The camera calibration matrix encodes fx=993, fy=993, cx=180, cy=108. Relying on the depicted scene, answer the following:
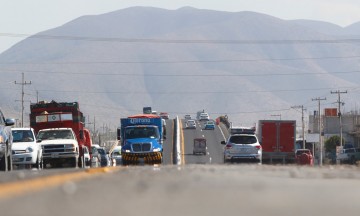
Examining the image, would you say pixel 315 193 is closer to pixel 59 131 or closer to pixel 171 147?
pixel 59 131

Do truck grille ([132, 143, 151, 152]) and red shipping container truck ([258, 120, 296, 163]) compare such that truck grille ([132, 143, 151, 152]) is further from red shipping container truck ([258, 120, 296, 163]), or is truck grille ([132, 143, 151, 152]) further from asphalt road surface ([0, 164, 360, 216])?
asphalt road surface ([0, 164, 360, 216])

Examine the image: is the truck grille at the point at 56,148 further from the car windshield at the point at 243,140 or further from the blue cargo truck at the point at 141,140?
the car windshield at the point at 243,140

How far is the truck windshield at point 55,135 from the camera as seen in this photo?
43.7m

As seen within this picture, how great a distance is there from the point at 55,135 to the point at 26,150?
6270 millimetres

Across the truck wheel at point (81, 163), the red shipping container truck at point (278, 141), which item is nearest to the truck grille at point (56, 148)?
the truck wheel at point (81, 163)

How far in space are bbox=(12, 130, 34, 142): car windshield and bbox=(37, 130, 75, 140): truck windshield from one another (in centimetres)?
387

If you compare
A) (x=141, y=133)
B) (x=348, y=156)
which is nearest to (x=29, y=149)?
(x=141, y=133)

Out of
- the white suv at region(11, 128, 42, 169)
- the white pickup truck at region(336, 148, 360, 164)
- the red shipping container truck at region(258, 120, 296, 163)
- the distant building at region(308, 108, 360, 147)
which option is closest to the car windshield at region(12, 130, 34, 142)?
the white suv at region(11, 128, 42, 169)

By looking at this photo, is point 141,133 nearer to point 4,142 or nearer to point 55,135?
point 55,135

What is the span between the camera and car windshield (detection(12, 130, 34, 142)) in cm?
3894

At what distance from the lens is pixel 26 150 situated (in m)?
37.5

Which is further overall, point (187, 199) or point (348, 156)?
point (348, 156)

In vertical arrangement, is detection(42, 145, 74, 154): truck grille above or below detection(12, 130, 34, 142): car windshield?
below

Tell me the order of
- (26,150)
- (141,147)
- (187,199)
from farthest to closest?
1. (141,147)
2. (26,150)
3. (187,199)
